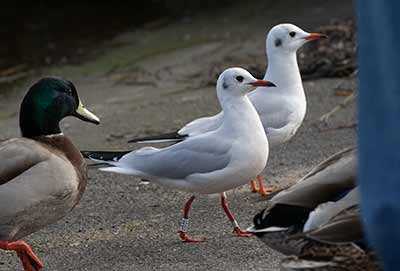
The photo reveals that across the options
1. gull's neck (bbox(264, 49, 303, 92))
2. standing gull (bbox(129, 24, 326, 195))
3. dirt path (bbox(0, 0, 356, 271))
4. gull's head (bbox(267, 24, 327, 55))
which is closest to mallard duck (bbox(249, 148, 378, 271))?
dirt path (bbox(0, 0, 356, 271))

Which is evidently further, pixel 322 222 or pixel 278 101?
pixel 278 101

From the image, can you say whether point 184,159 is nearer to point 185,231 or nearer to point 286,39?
point 185,231

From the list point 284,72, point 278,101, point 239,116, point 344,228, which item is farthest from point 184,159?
point 344,228

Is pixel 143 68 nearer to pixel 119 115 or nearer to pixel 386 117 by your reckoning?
pixel 119 115

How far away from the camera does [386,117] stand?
134 cm

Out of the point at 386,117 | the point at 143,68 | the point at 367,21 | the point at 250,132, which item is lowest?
the point at 143,68

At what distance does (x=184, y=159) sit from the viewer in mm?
5355

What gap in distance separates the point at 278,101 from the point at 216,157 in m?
1.19

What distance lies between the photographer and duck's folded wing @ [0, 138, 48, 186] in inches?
191

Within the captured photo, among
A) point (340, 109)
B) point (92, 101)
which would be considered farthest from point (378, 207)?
point (92, 101)

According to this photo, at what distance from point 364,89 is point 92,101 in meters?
8.52

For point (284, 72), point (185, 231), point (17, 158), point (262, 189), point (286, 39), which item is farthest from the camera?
point (286, 39)

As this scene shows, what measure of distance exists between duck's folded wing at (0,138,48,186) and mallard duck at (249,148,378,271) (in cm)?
170

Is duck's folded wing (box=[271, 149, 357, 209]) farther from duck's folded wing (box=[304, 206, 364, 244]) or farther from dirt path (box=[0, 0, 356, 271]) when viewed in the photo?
dirt path (box=[0, 0, 356, 271])
